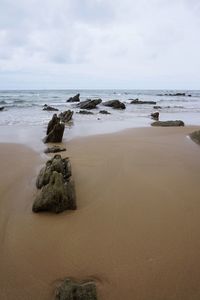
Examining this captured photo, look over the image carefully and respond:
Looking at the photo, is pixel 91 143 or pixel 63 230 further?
pixel 91 143

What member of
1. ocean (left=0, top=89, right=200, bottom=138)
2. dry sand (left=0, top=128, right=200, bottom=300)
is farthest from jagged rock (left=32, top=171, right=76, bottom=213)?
ocean (left=0, top=89, right=200, bottom=138)

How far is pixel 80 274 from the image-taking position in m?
2.95

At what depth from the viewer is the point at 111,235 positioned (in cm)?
361

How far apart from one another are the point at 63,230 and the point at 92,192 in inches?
50.6

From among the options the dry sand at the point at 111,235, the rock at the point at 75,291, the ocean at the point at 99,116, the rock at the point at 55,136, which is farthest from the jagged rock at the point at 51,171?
the ocean at the point at 99,116

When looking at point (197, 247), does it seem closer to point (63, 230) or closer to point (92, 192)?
point (63, 230)

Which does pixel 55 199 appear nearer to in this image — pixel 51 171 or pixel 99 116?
pixel 51 171

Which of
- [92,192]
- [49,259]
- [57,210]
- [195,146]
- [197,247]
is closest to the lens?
[49,259]

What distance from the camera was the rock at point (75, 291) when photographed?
2562mm

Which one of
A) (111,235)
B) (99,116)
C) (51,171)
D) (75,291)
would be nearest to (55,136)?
(51,171)

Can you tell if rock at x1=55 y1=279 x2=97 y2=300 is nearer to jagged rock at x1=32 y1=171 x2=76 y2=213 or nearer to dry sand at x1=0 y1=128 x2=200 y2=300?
dry sand at x1=0 y1=128 x2=200 y2=300

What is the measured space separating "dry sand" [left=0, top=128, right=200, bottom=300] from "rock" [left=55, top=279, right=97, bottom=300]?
0.35 ft

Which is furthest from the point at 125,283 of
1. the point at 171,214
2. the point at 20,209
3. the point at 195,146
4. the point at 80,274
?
the point at 195,146

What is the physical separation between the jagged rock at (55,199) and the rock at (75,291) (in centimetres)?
148
